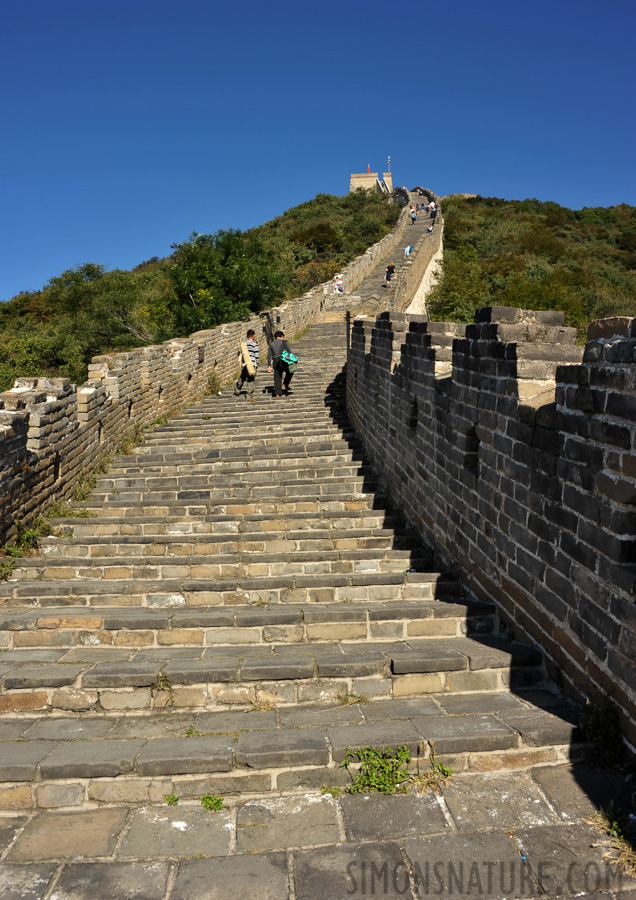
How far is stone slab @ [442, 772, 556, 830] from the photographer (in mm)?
3033

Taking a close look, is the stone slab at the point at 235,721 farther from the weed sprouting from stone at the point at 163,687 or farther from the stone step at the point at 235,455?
the stone step at the point at 235,455

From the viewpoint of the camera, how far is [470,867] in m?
2.77

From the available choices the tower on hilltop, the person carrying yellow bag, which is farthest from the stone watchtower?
the person carrying yellow bag

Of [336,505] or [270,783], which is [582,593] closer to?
[270,783]

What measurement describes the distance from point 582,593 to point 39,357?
28962 mm

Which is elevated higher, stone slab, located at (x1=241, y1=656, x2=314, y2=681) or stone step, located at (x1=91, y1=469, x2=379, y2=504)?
stone step, located at (x1=91, y1=469, x2=379, y2=504)

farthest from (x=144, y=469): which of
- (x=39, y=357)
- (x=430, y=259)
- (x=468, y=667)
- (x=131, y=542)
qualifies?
(x=430, y=259)

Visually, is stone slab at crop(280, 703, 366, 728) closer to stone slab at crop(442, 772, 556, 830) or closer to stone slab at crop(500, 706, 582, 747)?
stone slab at crop(442, 772, 556, 830)

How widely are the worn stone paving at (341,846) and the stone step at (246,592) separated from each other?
2.47 m

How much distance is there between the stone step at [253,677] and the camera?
4.02 m

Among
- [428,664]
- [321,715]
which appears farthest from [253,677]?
[428,664]

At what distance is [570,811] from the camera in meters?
3.07

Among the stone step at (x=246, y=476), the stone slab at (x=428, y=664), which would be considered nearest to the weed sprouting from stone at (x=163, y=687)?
the stone slab at (x=428, y=664)

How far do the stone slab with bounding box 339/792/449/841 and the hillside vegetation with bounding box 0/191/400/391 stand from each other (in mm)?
19152
